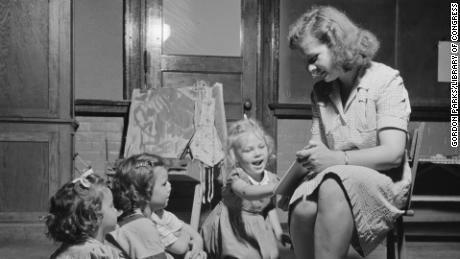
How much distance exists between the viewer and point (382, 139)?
180 cm

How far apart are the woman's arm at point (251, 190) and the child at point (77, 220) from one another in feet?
2.56

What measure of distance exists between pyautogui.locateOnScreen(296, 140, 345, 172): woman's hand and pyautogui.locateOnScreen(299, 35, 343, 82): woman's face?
0.25 m

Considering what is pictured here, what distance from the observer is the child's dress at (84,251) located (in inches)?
71.2

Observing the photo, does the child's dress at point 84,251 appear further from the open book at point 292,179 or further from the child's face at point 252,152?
the child's face at point 252,152

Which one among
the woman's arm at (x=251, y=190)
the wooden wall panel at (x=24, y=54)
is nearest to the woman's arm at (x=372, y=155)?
the woman's arm at (x=251, y=190)

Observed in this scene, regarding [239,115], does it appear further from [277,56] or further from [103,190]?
[103,190]

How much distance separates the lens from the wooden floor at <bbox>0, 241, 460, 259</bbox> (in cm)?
304

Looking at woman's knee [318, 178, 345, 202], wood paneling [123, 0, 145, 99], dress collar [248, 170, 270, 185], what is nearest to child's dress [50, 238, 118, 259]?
woman's knee [318, 178, 345, 202]

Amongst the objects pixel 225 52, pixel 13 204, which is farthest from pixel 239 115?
pixel 13 204

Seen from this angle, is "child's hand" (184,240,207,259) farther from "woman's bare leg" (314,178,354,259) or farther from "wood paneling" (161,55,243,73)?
"wood paneling" (161,55,243,73)

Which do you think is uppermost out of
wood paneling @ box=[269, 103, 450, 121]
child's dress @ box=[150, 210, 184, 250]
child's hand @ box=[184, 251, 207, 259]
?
wood paneling @ box=[269, 103, 450, 121]

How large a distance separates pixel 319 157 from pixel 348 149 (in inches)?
7.1

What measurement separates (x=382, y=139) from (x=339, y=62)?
29 centimetres

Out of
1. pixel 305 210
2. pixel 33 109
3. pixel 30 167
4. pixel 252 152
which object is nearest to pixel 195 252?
pixel 252 152
